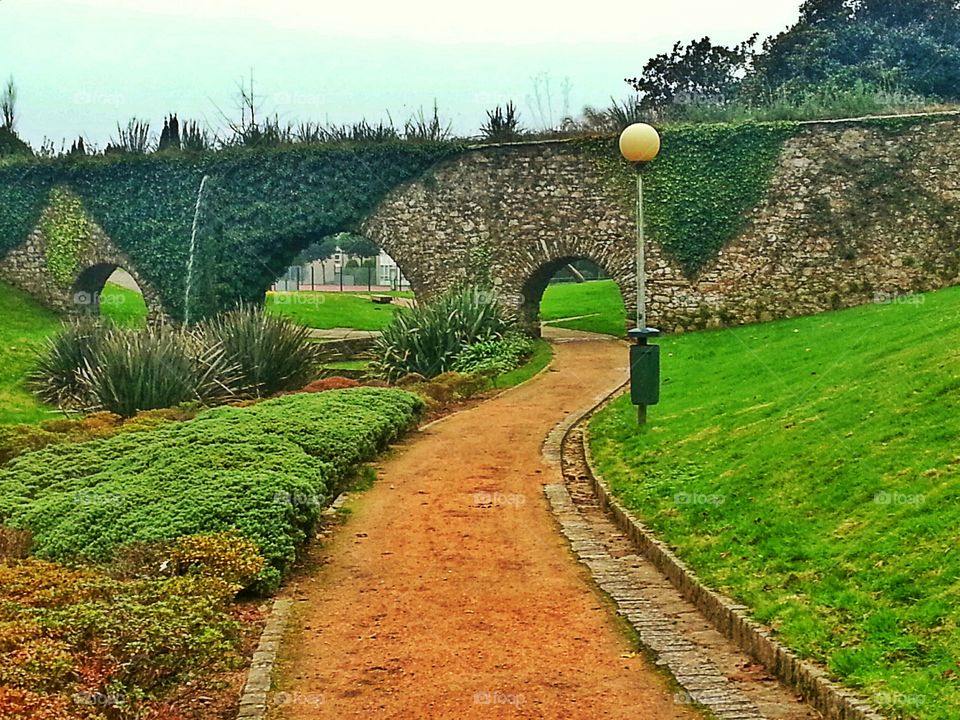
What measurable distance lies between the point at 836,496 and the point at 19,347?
17.3 m

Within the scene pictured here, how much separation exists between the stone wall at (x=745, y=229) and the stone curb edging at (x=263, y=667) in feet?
51.2

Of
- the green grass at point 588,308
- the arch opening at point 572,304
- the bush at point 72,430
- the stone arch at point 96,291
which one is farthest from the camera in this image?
the green grass at point 588,308

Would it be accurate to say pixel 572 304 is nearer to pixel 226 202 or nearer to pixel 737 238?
pixel 737 238

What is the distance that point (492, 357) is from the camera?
58.8 ft

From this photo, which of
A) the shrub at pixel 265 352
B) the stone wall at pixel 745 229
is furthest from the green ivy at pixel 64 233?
the shrub at pixel 265 352

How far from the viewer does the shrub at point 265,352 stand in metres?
16.0

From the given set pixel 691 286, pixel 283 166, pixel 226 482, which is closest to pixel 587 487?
pixel 226 482

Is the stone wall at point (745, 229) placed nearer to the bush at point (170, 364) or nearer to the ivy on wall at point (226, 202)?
the ivy on wall at point (226, 202)

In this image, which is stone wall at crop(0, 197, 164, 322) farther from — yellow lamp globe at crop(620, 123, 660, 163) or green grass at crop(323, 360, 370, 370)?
yellow lamp globe at crop(620, 123, 660, 163)

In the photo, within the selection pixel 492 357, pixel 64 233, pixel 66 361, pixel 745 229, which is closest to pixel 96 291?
pixel 64 233

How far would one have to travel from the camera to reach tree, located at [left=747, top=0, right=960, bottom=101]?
30.1 meters

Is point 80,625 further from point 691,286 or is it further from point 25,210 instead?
point 25,210

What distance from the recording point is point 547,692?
513 centimetres

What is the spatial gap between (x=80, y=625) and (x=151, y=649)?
402 mm
